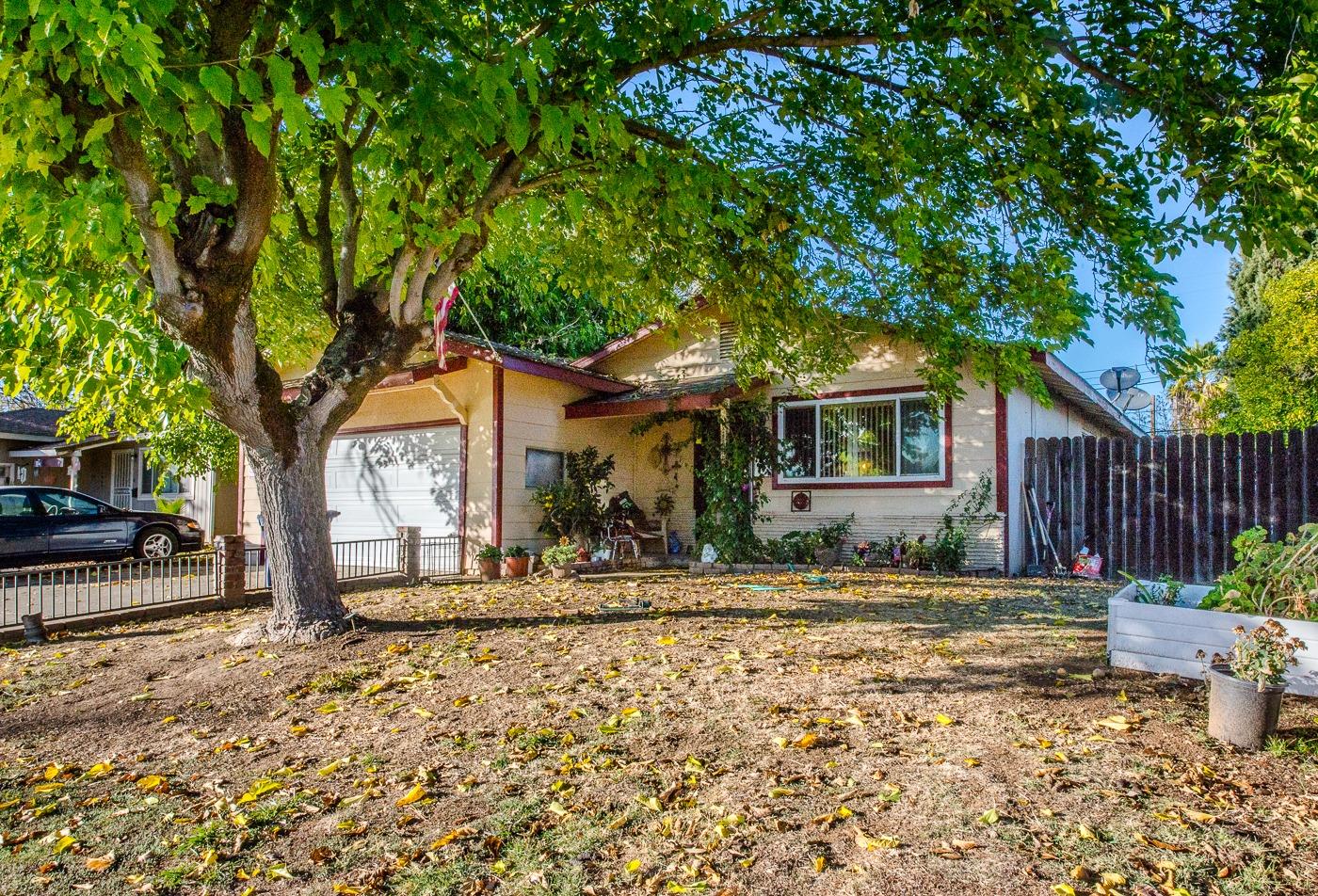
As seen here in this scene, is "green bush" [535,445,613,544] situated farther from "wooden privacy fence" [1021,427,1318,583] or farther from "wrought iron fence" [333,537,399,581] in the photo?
"wooden privacy fence" [1021,427,1318,583]

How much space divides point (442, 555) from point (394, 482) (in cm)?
212

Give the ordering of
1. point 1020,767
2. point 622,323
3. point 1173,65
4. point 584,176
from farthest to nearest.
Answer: point 622,323 → point 584,176 → point 1173,65 → point 1020,767

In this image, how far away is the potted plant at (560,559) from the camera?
1142 centimetres

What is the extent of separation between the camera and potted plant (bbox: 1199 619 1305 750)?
3945mm

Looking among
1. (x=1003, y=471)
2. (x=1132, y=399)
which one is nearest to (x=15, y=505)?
(x=1003, y=471)

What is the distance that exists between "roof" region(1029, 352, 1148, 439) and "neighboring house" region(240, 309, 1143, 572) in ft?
0.19

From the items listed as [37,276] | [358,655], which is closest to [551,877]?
[358,655]

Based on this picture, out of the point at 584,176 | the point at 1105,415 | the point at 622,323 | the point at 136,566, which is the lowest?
the point at 136,566

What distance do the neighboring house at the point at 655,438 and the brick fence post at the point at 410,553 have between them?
1.41 m

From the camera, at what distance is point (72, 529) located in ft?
45.5

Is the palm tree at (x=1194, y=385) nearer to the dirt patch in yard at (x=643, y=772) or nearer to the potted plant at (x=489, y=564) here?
the dirt patch in yard at (x=643, y=772)

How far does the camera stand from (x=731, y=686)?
208 inches

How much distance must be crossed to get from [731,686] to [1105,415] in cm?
1381

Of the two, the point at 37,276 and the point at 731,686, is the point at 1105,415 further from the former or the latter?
the point at 37,276
